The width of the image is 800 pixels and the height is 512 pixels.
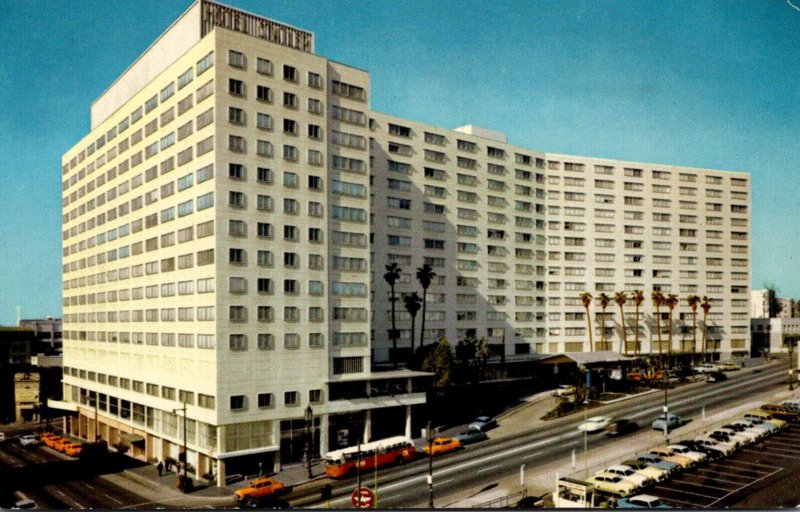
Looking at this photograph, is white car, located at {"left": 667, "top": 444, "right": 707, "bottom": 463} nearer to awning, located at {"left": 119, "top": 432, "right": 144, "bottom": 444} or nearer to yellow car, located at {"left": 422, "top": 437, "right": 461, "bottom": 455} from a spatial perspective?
yellow car, located at {"left": 422, "top": 437, "right": 461, "bottom": 455}

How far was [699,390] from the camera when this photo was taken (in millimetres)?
86938

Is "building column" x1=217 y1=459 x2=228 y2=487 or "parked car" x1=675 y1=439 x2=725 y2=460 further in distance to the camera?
"building column" x1=217 y1=459 x2=228 y2=487

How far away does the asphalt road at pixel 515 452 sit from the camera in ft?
167

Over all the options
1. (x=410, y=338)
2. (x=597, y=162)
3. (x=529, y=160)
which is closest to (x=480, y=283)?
(x=410, y=338)

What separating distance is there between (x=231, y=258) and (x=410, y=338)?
1540 inches

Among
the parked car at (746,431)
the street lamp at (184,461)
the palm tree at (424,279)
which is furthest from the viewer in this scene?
the palm tree at (424,279)

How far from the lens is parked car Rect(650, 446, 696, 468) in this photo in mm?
52234

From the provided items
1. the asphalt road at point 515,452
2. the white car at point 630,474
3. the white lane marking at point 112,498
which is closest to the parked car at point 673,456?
the white car at point 630,474

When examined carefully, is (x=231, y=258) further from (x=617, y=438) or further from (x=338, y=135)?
(x=617, y=438)

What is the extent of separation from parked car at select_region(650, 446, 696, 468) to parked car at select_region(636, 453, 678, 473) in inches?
25.1

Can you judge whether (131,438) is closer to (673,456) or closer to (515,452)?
(515,452)

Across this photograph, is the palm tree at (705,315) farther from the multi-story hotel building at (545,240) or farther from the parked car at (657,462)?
the parked car at (657,462)

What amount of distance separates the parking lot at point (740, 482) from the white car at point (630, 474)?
0.72 m

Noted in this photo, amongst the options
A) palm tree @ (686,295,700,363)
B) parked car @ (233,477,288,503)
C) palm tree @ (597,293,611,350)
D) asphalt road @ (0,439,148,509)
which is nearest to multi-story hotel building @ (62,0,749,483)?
parked car @ (233,477,288,503)
